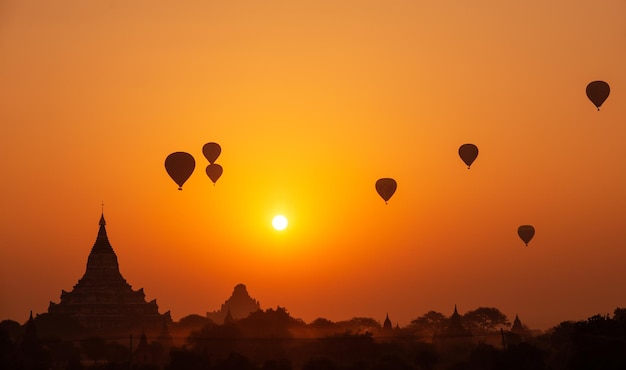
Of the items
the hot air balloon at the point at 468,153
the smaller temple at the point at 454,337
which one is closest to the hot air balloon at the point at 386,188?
the hot air balloon at the point at 468,153

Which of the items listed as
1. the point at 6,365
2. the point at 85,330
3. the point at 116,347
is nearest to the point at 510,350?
the point at 6,365

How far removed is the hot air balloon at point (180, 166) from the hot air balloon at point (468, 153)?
2353 centimetres

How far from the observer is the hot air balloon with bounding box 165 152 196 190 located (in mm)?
106812

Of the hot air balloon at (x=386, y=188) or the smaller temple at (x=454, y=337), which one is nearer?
the hot air balloon at (x=386, y=188)

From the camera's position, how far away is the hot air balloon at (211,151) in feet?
365

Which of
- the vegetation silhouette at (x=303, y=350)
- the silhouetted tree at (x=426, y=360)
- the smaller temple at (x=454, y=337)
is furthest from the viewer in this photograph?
the smaller temple at (x=454, y=337)

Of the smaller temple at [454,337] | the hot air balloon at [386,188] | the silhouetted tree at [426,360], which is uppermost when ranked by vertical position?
the smaller temple at [454,337]

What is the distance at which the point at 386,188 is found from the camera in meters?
111

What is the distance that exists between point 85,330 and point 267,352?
63.3 meters

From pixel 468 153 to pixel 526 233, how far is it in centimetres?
2067

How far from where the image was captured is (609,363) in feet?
237

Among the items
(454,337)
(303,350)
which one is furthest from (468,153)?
(454,337)

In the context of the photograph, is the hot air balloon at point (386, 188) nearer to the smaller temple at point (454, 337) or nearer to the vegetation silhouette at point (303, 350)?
the vegetation silhouette at point (303, 350)

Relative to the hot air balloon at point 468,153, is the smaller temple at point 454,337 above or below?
above
